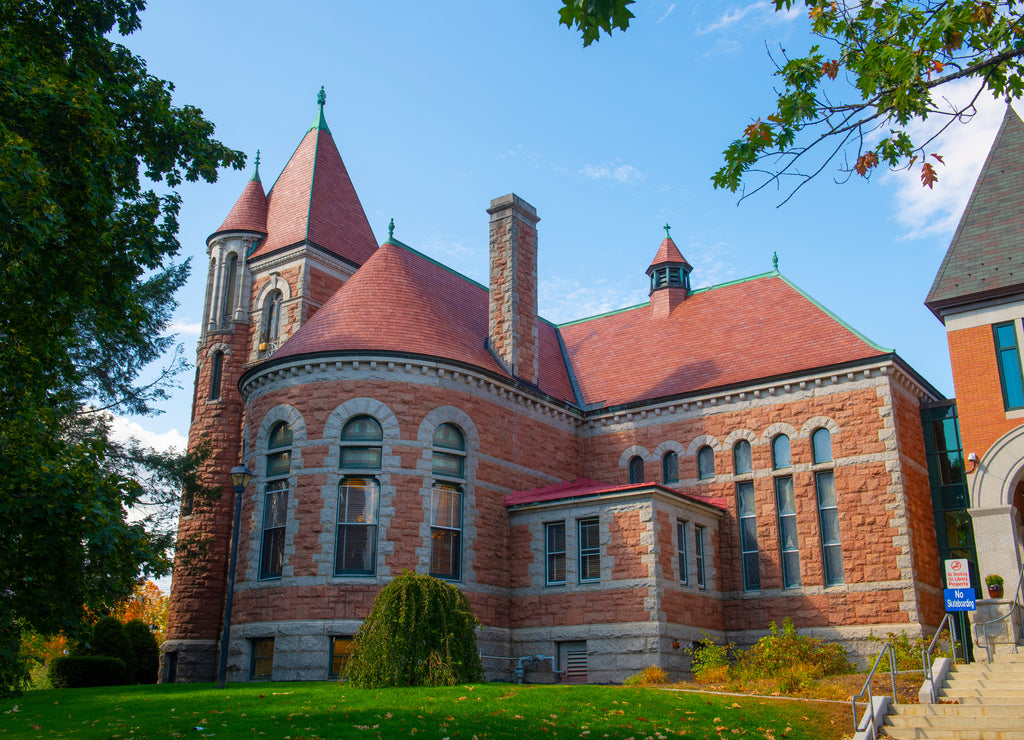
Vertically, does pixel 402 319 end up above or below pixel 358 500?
above

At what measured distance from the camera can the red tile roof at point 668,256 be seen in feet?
96.5

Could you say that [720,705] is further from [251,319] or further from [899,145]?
[251,319]

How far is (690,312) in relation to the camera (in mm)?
28062

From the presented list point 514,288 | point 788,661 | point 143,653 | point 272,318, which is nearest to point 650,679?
point 788,661

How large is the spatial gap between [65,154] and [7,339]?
2.85m

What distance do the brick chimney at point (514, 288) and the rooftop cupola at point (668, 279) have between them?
17.5 ft

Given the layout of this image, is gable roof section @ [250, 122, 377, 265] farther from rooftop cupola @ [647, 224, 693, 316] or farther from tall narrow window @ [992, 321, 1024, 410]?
tall narrow window @ [992, 321, 1024, 410]

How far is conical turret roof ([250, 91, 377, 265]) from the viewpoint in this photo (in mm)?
28047

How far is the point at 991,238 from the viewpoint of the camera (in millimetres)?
20984

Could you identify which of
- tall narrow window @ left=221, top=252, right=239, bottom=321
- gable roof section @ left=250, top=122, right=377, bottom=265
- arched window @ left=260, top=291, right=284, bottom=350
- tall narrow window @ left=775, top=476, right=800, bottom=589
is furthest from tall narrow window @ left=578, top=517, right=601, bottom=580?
tall narrow window @ left=221, top=252, right=239, bottom=321

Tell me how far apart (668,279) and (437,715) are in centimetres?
1976

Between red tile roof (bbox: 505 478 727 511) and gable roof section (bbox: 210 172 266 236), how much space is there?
42.0 ft

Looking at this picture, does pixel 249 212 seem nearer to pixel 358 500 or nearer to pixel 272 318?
pixel 272 318

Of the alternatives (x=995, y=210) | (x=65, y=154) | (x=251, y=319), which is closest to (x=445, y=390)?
(x=251, y=319)
